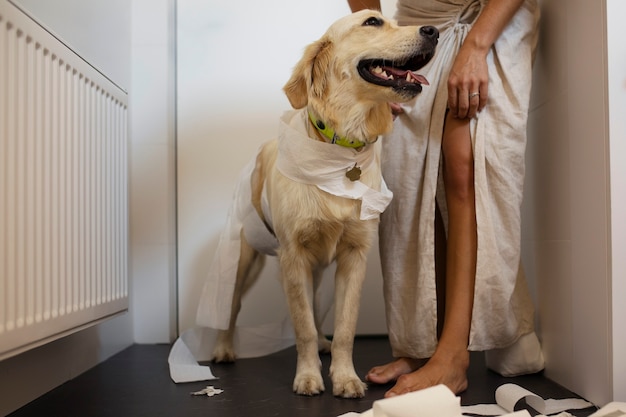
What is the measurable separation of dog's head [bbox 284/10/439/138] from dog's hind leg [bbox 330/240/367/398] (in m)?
0.42

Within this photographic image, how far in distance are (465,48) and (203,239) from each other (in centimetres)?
149

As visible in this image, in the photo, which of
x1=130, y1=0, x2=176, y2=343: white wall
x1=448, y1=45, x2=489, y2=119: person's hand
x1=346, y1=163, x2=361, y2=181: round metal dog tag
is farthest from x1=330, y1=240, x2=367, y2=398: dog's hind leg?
x1=130, y1=0, x2=176, y2=343: white wall

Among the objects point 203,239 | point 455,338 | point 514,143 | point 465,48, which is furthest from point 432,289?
point 203,239

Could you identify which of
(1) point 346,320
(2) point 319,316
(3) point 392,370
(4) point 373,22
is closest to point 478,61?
(4) point 373,22

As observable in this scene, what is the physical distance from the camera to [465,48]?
5.49 feet

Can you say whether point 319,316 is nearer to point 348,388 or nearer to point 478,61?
point 348,388

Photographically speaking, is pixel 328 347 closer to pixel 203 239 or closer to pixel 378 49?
pixel 203 239

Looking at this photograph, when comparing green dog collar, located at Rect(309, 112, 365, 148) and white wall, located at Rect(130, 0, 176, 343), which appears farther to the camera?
white wall, located at Rect(130, 0, 176, 343)

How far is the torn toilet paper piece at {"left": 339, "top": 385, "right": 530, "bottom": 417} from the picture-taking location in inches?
42.7

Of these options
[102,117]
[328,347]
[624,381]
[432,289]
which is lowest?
[328,347]

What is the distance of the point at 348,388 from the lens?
157 cm

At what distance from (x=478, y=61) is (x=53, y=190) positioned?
46.4 inches

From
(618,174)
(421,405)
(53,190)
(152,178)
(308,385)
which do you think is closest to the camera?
(421,405)

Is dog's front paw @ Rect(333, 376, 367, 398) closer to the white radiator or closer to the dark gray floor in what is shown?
the dark gray floor
